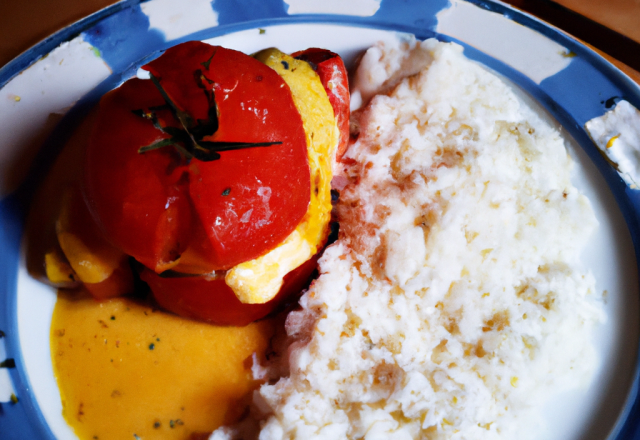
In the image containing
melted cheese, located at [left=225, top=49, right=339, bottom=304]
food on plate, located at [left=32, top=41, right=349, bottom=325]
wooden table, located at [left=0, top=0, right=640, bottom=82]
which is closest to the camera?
food on plate, located at [left=32, top=41, right=349, bottom=325]

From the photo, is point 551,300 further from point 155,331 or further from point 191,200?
point 155,331

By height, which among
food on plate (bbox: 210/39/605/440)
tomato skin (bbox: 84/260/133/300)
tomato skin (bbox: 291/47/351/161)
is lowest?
food on plate (bbox: 210/39/605/440)

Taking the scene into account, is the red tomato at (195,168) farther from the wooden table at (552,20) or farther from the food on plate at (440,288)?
the wooden table at (552,20)

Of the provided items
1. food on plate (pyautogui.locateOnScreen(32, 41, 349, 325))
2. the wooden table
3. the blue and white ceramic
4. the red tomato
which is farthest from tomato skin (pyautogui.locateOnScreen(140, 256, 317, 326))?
the wooden table

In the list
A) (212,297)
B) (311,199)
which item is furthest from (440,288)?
(212,297)

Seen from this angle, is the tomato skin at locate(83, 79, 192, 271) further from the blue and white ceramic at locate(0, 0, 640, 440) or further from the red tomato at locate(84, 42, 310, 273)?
the blue and white ceramic at locate(0, 0, 640, 440)
